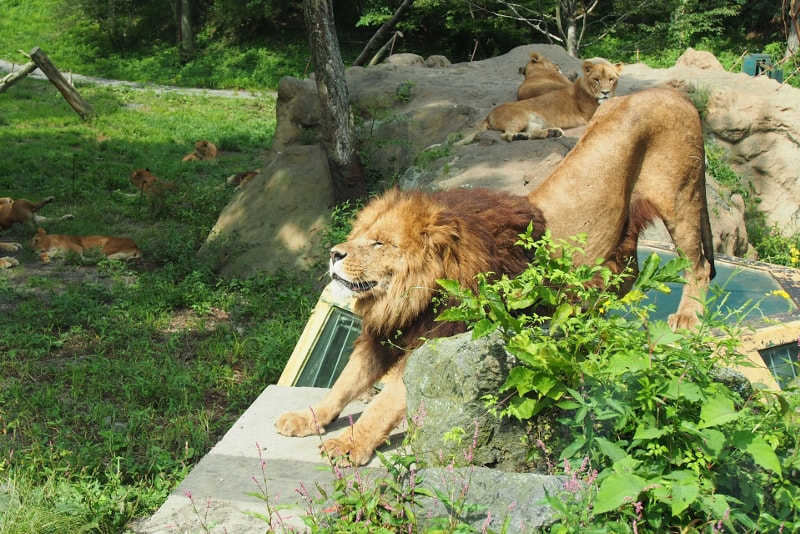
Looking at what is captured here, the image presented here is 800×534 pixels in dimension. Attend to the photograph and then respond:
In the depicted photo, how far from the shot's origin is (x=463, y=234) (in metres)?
3.75

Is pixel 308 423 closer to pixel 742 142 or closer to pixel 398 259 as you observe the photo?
pixel 398 259

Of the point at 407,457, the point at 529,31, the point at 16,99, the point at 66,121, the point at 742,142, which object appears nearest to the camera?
the point at 407,457

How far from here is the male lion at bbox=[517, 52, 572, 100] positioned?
11.1 m

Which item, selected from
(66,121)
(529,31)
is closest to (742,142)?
(66,121)

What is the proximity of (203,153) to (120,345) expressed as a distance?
7.42 m

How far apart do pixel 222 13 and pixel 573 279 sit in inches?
958

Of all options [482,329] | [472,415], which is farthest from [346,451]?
[482,329]

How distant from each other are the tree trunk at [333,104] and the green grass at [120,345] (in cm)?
109

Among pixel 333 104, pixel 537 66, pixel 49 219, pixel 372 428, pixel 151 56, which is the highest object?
pixel 333 104

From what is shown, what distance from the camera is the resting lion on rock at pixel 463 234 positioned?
3.70m

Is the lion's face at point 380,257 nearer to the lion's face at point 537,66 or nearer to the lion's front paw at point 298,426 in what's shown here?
the lion's front paw at point 298,426

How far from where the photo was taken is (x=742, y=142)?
10.0m

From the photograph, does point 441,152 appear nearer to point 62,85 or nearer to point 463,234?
point 463,234

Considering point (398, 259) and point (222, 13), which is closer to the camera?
point (398, 259)
